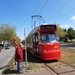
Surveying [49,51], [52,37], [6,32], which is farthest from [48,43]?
[6,32]

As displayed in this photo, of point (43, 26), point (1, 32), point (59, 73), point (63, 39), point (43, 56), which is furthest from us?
point (63, 39)

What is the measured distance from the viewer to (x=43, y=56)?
47.5ft

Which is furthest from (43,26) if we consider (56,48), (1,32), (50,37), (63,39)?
(63,39)

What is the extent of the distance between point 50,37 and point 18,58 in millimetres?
5031

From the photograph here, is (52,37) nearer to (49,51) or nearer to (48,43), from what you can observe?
(48,43)

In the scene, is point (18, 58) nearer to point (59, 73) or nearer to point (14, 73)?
point (14, 73)

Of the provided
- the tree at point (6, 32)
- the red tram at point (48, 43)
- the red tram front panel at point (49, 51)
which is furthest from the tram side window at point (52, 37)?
the tree at point (6, 32)

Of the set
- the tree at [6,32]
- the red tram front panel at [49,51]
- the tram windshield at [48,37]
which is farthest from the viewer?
the tree at [6,32]

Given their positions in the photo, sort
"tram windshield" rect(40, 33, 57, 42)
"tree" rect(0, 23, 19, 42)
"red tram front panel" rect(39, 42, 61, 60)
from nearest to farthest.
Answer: "red tram front panel" rect(39, 42, 61, 60)
"tram windshield" rect(40, 33, 57, 42)
"tree" rect(0, 23, 19, 42)

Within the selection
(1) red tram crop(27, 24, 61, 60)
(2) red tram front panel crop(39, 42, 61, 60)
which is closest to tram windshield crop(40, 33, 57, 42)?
(1) red tram crop(27, 24, 61, 60)

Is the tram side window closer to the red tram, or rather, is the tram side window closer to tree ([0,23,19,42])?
the red tram

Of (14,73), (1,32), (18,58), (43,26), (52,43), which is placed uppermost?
(1,32)

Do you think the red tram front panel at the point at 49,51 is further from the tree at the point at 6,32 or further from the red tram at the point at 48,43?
the tree at the point at 6,32

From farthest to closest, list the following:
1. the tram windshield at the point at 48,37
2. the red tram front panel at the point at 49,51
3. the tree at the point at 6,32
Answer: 1. the tree at the point at 6,32
2. the tram windshield at the point at 48,37
3. the red tram front panel at the point at 49,51
